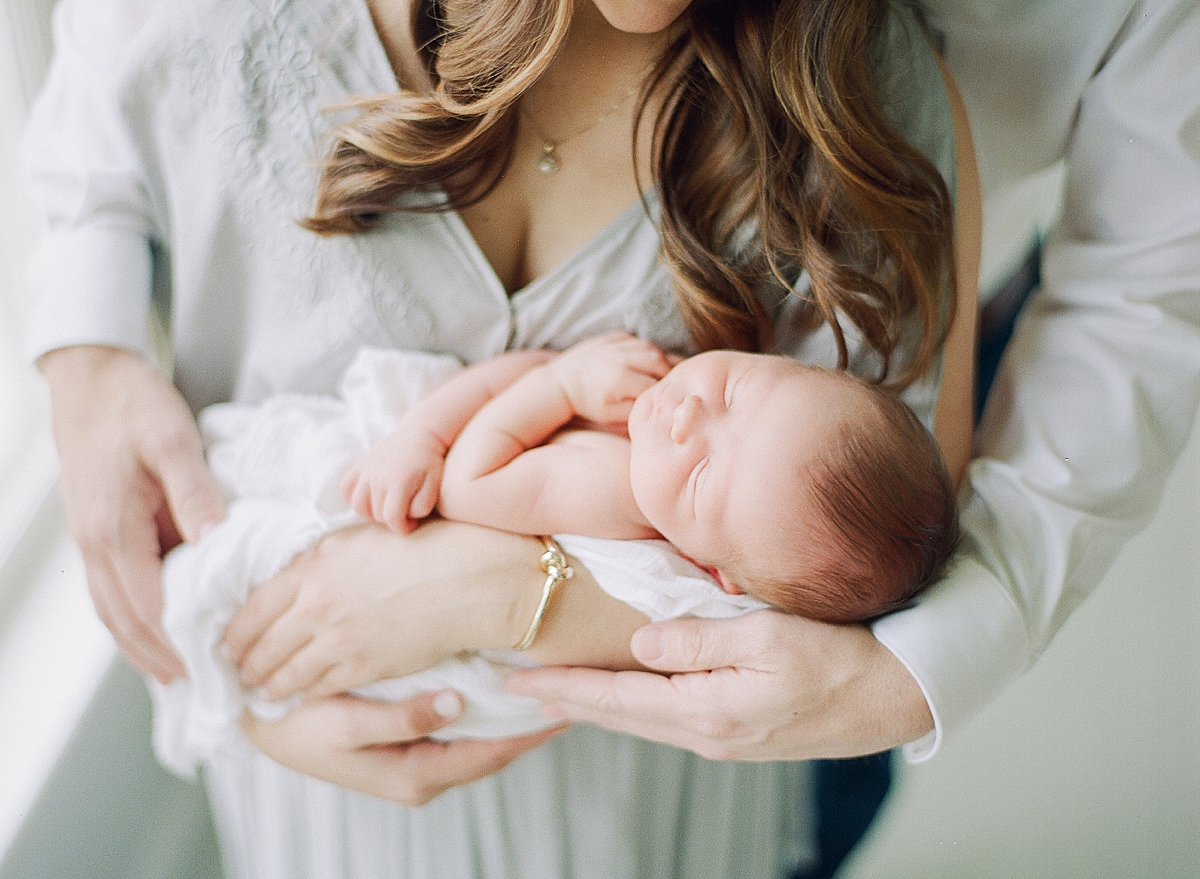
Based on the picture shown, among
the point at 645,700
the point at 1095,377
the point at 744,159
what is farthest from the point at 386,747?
the point at 1095,377

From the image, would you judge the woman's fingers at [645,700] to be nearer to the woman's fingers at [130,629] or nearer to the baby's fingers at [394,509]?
the baby's fingers at [394,509]

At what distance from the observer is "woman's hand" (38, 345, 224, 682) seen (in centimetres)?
81

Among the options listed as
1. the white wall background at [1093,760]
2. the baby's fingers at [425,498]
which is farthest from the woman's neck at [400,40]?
the white wall background at [1093,760]

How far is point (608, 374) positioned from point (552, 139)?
0.82ft

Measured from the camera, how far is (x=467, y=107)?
728mm

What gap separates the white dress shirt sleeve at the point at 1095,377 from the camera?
786 millimetres

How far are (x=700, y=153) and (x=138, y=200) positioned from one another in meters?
0.55

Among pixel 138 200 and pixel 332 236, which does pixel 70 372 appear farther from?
pixel 332 236

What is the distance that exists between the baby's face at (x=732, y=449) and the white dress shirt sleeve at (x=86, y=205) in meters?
0.53

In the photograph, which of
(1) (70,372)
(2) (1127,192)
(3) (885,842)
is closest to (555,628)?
(1) (70,372)

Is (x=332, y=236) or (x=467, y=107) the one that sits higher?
(x=467, y=107)

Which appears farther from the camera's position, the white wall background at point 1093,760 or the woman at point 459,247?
the white wall background at point 1093,760

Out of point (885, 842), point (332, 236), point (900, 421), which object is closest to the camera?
point (900, 421)

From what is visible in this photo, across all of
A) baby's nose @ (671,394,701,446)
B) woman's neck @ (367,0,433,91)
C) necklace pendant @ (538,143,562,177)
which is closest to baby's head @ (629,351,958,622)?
baby's nose @ (671,394,701,446)
